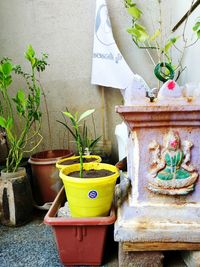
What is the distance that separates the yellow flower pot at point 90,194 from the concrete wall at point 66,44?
1.08 meters

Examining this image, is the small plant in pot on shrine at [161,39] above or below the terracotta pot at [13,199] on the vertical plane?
above

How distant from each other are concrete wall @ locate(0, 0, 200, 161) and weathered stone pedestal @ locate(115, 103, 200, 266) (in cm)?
110

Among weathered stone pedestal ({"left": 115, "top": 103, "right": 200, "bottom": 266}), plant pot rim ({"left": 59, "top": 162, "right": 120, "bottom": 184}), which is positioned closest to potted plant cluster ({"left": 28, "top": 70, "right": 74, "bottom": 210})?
plant pot rim ({"left": 59, "top": 162, "right": 120, "bottom": 184})

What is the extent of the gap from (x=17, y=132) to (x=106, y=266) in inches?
52.9

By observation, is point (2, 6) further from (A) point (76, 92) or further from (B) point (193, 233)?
(B) point (193, 233)

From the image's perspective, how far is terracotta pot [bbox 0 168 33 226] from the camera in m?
1.30

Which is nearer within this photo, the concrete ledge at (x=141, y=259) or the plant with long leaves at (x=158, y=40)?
the concrete ledge at (x=141, y=259)

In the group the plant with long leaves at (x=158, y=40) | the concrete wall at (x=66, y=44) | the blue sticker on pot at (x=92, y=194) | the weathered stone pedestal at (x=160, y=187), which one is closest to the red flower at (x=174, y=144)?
the weathered stone pedestal at (x=160, y=187)

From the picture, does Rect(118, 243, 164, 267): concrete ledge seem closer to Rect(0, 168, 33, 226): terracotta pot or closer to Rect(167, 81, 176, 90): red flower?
Rect(167, 81, 176, 90): red flower

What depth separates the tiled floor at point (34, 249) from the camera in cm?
98

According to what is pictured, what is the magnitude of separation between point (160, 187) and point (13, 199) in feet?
2.66

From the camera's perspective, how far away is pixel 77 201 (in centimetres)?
95

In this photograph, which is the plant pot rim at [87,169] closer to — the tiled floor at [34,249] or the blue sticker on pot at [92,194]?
the blue sticker on pot at [92,194]

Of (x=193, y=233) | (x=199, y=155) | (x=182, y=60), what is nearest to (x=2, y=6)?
(x=182, y=60)
